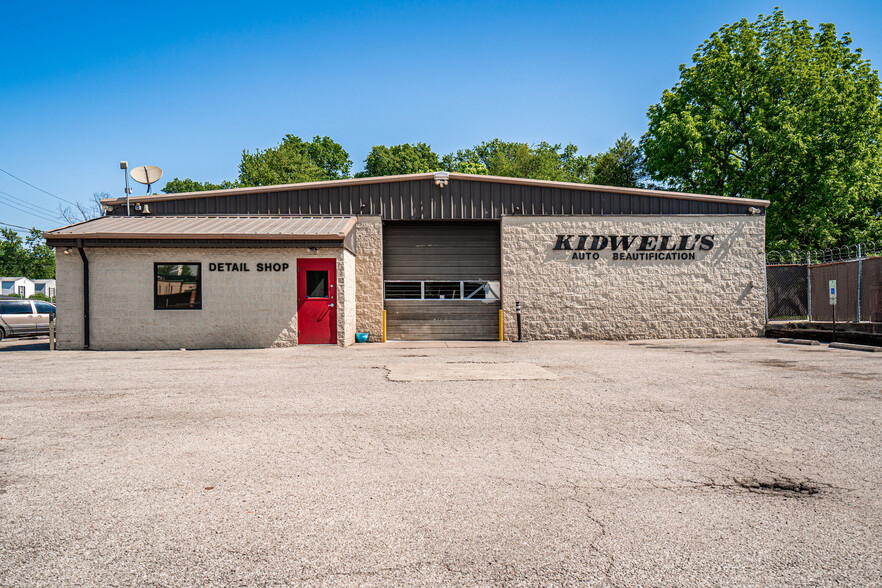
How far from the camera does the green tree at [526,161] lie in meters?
60.0

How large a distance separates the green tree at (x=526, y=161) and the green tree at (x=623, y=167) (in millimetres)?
12985

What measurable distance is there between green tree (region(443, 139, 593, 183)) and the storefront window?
138 feet

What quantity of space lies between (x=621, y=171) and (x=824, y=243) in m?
18.9

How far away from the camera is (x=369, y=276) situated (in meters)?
17.7

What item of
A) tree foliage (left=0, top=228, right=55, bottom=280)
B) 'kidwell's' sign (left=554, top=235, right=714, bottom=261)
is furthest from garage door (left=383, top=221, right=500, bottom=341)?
tree foliage (left=0, top=228, right=55, bottom=280)

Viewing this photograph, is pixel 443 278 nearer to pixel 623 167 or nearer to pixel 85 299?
pixel 85 299

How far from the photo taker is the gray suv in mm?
18875

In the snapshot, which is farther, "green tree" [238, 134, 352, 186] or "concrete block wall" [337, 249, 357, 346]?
"green tree" [238, 134, 352, 186]

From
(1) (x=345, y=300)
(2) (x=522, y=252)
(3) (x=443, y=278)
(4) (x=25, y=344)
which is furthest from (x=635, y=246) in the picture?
(4) (x=25, y=344)

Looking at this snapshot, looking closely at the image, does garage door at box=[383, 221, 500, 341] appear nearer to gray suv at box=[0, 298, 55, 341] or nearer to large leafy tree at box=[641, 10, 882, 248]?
gray suv at box=[0, 298, 55, 341]

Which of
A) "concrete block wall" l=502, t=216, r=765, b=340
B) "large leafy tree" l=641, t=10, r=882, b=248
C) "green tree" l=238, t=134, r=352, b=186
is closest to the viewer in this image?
"concrete block wall" l=502, t=216, r=765, b=340

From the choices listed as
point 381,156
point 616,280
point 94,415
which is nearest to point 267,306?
point 94,415

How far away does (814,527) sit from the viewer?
3193mm

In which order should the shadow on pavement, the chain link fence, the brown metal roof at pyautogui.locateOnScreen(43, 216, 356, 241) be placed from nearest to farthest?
the brown metal roof at pyautogui.locateOnScreen(43, 216, 356, 241) → the shadow on pavement → the chain link fence
